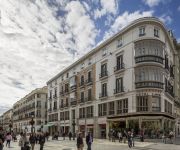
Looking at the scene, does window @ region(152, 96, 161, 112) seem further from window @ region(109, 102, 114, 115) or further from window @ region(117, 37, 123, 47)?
window @ region(117, 37, 123, 47)

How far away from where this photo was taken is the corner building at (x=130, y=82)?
42688 millimetres

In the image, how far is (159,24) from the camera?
44.2m

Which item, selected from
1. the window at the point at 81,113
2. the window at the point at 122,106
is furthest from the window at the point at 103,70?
the window at the point at 81,113

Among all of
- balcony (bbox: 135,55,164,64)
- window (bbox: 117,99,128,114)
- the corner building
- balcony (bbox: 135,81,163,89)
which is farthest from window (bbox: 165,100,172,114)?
balcony (bbox: 135,55,164,64)

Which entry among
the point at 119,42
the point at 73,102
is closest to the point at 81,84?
the point at 73,102

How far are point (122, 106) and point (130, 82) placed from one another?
410cm

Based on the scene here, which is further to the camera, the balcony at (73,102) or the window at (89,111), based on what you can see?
the balcony at (73,102)

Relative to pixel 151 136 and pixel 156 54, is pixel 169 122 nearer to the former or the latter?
pixel 151 136

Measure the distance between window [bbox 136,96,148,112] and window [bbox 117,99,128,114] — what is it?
3.00 meters

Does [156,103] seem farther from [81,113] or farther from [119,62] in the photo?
[81,113]

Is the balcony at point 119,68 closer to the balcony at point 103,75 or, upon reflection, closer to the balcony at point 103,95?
the balcony at point 103,75

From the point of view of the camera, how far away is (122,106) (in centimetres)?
4675

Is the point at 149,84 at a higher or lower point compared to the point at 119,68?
lower

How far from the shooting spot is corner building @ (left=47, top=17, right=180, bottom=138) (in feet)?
→ 140
